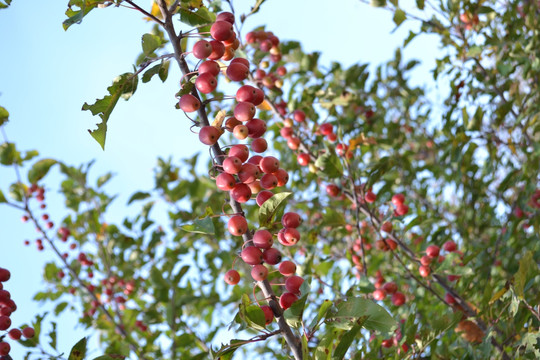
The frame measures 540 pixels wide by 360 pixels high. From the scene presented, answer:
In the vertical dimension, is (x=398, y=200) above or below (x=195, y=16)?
below

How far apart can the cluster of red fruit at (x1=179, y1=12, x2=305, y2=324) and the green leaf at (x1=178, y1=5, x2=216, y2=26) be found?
17cm

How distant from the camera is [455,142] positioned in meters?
3.12

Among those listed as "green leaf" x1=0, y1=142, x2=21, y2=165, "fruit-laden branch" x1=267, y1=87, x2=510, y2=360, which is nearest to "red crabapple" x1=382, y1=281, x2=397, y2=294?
"fruit-laden branch" x1=267, y1=87, x2=510, y2=360

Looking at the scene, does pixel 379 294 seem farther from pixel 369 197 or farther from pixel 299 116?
pixel 299 116

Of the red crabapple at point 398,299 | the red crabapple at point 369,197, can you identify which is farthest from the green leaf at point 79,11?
the red crabapple at point 398,299

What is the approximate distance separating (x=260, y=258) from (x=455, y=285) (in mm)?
1900

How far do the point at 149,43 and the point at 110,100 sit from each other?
239 mm

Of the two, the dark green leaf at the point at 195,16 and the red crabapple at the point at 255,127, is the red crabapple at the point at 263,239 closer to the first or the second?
the red crabapple at the point at 255,127

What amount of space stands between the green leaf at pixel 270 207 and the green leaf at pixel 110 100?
1.86ft

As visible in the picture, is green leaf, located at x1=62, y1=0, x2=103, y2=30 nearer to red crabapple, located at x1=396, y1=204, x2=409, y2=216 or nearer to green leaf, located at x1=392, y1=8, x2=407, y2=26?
red crabapple, located at x1=396, y1=204, x2=409, y2=216

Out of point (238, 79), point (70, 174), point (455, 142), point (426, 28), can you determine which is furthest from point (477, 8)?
point (70, 174)

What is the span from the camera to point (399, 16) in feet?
10.3

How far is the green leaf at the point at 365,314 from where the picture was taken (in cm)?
139

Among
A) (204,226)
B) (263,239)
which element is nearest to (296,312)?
(263,239)
